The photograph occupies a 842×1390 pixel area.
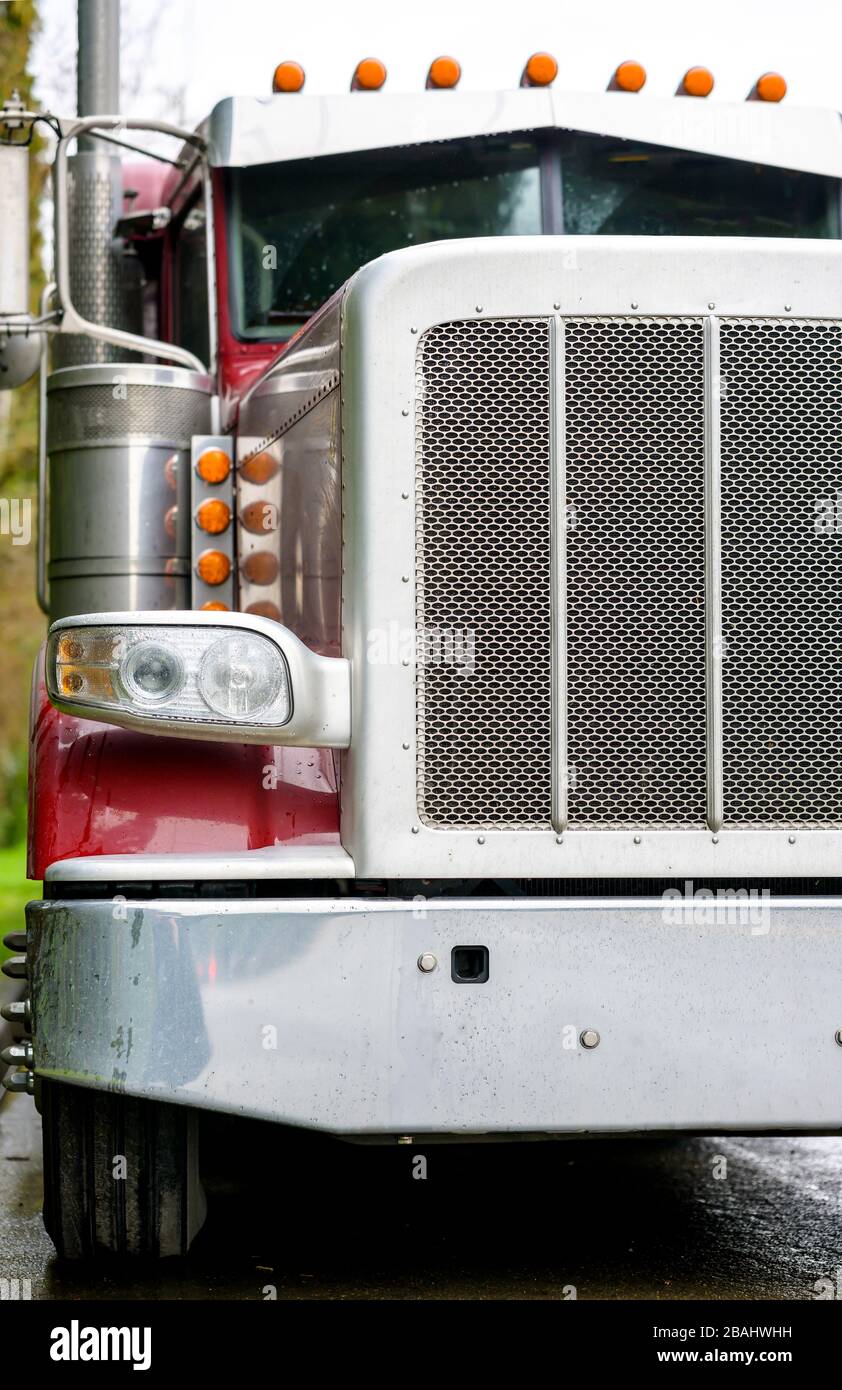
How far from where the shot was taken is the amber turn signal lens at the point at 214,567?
4.95 m

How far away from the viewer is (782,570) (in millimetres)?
3547

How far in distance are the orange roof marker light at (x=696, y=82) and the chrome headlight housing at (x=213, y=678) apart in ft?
8.98

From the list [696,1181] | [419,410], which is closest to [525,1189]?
[696,1181]

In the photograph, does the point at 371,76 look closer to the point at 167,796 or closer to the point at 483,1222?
the point at 167,796

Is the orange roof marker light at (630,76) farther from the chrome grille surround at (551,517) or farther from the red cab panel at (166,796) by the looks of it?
the red cab panel at (166,796)

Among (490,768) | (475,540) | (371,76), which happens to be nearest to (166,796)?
(490,768)

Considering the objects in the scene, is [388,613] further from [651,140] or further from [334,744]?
[651,140]

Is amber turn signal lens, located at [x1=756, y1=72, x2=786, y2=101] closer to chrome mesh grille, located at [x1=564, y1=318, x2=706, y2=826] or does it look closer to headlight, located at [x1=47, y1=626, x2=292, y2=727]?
chrome mesh grille, located at [x1=564, y1=318, x2=706, y2=826]

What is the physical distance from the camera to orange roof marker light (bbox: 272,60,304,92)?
5.23 m

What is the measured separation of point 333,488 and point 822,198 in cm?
240

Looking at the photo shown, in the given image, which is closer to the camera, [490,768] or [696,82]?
[490,768]

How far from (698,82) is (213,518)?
1967 mm

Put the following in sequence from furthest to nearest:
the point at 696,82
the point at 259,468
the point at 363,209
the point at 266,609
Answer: the point at 696,82 → the point at 363,209 → the point at 259,468 → the point at 266,609

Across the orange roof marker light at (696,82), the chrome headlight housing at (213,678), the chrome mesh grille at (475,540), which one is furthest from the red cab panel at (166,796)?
the orange roof marker light at (696,82)
